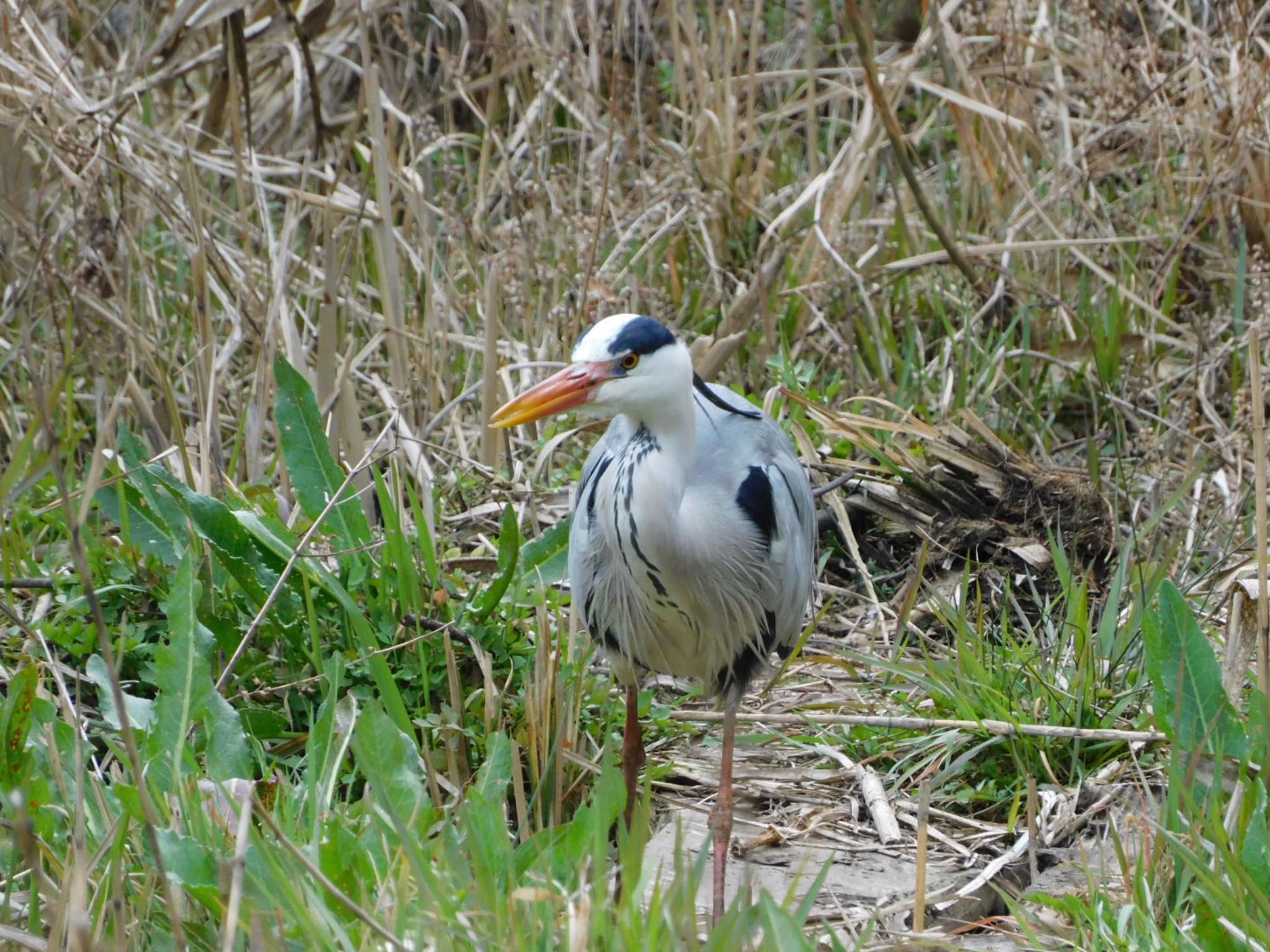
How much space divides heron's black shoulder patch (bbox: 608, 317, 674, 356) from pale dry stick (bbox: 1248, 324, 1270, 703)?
1.05 metres

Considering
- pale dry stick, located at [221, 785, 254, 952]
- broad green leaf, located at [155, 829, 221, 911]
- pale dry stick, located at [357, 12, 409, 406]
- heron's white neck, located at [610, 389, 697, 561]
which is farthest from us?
pale dry stick, located at [357, 12, 409, 406]

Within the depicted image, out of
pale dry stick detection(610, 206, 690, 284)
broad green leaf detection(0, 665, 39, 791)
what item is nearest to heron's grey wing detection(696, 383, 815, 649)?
broad green leaf detection(0, 665, 39, 791)

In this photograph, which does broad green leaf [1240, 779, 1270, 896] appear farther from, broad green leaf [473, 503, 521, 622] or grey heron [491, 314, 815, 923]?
broad green leaf [473, 503, 521, 622]

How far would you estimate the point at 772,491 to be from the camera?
9.98 ft

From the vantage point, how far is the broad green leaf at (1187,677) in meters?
2.55

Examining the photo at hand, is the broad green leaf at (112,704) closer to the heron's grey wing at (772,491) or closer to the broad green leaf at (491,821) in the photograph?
the broad green leaf at (491,821)

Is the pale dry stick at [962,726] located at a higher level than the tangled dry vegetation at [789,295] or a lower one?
lower

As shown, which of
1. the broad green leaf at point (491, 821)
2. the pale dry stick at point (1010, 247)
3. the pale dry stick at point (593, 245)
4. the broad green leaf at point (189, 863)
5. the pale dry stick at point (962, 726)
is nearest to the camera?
the broad green leaf at point (491, 821)

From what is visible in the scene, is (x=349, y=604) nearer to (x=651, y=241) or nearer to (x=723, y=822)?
(x=723, y=822)

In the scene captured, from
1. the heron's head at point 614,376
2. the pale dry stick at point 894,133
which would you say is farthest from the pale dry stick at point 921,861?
the pale dry stick at point 894,133

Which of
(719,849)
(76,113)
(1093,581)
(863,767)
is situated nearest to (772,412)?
(1093,581)

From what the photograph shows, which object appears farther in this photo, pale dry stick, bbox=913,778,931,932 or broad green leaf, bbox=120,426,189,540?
broad green leaf, bbox=120,426,189,540

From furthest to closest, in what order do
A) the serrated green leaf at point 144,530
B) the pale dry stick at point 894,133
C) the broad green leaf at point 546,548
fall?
the pale dry stick at point 894,133 → the broad green leaf at point 546,548 → the serrated green leaf at point 144,530

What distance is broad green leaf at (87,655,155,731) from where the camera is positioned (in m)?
2.76
